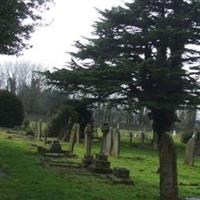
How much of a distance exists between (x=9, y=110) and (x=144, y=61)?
597 inches

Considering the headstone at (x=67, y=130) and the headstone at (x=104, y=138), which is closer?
the headstone at (x=104, y=138)

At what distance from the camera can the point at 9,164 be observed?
1706 centimetres

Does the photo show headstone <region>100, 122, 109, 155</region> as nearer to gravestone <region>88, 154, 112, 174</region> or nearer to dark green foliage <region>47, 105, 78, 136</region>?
gravestone <region>88, 154, 112, 174</region>

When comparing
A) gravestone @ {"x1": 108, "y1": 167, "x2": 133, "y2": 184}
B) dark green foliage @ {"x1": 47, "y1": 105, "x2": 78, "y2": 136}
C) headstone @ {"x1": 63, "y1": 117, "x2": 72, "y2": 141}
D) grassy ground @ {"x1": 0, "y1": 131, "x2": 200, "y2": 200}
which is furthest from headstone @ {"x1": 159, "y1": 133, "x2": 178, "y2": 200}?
dark green foliage @ {"x1": 47, "y1": 105, "x2": 78, "y2": 136}

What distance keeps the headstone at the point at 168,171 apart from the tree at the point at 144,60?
26318 mm

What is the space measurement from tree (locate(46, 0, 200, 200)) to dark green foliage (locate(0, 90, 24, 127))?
24.9 feet

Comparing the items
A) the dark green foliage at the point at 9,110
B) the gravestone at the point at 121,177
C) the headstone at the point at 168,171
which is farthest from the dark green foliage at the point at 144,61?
the headstone at the point at 168,171

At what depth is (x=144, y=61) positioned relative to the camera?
36.6m

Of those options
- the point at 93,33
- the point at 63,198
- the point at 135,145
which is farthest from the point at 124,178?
the point at 93,33

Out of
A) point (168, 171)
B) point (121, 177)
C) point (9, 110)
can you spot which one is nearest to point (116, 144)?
point (121, 177)

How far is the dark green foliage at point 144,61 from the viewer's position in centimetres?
3759

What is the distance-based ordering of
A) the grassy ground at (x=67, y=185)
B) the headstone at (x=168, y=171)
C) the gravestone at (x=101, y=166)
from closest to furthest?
1. the headstone at (x=168, y=171)
2. the grassy ground at (x=67, y=185)
3. the gravestone at (x=101, y=166)

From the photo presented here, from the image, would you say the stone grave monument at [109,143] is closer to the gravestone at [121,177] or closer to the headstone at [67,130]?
the headstone at [67,130]

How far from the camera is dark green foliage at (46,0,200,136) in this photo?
3759 centimetres
